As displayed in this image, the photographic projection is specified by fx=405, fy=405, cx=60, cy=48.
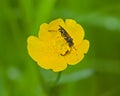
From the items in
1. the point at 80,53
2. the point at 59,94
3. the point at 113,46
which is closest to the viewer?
the point at 80,53

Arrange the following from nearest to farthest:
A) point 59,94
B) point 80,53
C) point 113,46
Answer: point 80,53
point 59,94
point 113,46

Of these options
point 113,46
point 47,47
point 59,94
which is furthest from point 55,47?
point 113,46

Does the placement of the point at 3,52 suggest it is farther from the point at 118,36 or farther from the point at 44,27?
the point at 118,36

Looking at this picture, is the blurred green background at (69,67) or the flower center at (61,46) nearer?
the flower center at (61,46)

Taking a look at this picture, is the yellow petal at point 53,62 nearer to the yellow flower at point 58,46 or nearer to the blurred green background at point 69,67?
the yellow flower at point 58,46

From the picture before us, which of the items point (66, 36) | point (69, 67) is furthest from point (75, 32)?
point (69, 67)

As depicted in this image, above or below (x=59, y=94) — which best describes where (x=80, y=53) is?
above

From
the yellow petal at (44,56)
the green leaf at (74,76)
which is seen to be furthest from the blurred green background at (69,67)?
the yellow petal at (44,56)
